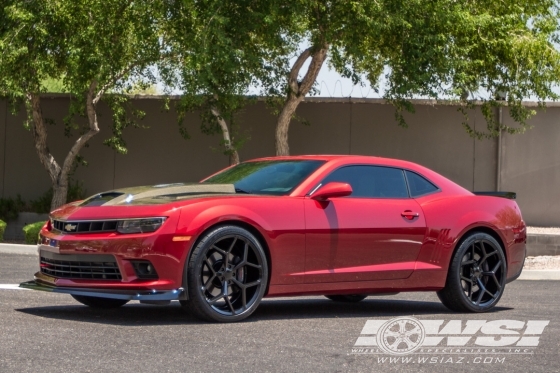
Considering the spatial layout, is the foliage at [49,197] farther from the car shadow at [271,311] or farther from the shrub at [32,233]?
the car shadow at [271,311]

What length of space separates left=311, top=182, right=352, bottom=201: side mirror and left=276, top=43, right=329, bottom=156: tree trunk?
11809 mm

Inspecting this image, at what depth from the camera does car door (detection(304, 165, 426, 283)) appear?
28.3 feet

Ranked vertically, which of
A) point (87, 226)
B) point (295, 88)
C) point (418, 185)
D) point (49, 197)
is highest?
point (295, 88)

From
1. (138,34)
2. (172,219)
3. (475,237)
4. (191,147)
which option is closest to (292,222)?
(172,219)

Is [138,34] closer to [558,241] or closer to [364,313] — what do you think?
[558,241]

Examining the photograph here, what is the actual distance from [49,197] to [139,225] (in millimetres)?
16247

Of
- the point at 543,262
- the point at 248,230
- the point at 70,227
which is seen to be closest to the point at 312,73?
the point at 543,262

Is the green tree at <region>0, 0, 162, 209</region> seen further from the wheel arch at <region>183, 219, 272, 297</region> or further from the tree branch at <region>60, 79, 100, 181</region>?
the wheel arch at <region>183, 219, 272, 297</region>

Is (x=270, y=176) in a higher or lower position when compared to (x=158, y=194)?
higher

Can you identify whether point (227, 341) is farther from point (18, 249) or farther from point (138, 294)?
point (18, 249)
